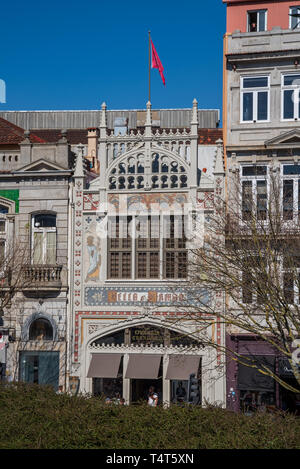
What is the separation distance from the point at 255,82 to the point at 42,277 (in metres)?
12.1

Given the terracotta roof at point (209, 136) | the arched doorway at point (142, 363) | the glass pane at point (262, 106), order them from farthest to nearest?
the terracotta roof at point (209, 136) < the glass pane at point (262, 106) < the arched doorway at point (142, 363)

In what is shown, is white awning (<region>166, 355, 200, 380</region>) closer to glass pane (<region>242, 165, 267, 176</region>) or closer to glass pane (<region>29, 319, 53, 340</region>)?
glass pane (<region>29, 319, 53, 340</region>)

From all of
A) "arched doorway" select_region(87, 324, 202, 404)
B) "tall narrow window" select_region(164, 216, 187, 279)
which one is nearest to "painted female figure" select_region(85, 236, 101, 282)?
"arched doorway" select_region(87, 324, 202, 404)

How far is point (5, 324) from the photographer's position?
105 feet

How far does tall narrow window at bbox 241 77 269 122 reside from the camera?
103ft

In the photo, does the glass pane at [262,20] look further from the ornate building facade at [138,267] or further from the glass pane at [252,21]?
the ornate building facade at [138,267]

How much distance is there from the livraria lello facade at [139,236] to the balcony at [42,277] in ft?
0.15

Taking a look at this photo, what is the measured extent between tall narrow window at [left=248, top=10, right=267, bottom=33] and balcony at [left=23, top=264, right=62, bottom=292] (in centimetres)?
1303

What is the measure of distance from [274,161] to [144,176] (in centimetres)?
540

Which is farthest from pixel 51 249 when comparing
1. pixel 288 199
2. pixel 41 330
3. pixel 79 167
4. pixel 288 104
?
pixel 288 104

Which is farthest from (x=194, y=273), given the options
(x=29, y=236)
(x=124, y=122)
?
(x=124, y=122)

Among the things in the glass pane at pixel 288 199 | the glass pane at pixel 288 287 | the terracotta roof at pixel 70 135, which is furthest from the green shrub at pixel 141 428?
the terracotta roof at pixel 70 135

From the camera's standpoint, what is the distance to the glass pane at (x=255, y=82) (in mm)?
31453

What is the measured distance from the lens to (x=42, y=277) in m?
→ 31.6
